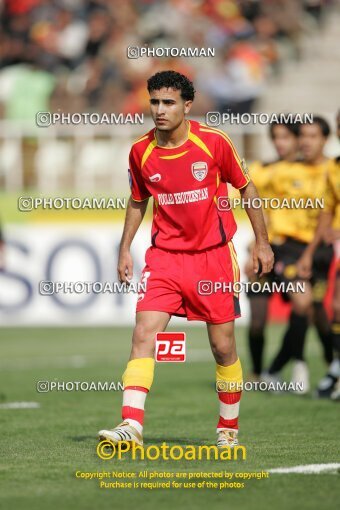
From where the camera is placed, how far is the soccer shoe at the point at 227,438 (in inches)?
269

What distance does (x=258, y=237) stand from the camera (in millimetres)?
6836

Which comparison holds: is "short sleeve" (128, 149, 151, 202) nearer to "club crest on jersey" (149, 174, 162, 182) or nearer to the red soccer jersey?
the red soccer jersey

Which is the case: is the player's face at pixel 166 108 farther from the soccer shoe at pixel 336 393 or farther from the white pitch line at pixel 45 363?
the white pitch line at pixel 45 363

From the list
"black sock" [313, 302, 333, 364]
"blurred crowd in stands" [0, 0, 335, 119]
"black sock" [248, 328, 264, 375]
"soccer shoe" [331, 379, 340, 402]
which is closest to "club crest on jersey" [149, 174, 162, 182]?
"soccer shoe" [331, 379, 340, 402]

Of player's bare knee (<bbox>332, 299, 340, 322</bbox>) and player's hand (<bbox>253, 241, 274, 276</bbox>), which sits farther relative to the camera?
player's bare knee (<bbox>332, 299, 340, 322</bbox>)

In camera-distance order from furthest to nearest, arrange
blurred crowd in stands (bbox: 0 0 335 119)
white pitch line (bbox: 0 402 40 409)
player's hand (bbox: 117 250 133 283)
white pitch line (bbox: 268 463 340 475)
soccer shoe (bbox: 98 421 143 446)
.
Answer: blurred crowd in stands (bbox: 0 0 335 119)
white pitch line (bbox: 0 402 40 409)
player's hand (bbox: 117 250 133 283)
soccer shoe (bbox: 98 421 143 446)
white pitch line (bbox: 268 463 340 475)

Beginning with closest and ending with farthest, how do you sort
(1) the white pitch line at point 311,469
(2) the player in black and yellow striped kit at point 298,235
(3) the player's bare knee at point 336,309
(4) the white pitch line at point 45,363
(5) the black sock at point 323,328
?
(1) the white pitch line at point 311,469
(3) the player's bare knee at point 336,309
(2) the player in black and yellow striped kit at point 298,235
(5) the black sock at point 323,328
(4) the white pitch line at point 45,363

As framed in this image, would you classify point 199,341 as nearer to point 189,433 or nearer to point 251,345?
point 251,345

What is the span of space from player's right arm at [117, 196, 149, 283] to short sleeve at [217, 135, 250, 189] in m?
0.58

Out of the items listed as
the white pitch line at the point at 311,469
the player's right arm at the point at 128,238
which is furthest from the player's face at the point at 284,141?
the white pitch line at the point at 311,469

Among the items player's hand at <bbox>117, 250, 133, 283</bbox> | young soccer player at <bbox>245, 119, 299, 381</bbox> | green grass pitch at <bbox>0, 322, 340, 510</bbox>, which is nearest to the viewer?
green grass pitch at <bbox>0, 322, 340, 510</bbox>

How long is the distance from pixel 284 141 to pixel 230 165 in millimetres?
4165

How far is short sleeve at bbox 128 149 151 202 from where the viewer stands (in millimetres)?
6953

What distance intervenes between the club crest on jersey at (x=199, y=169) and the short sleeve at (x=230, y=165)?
0.10 metres
